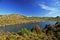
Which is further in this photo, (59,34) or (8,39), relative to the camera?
(59,34)

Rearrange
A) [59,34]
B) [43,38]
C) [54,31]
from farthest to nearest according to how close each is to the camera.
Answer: [54,31]
[59,34]
[43,38]

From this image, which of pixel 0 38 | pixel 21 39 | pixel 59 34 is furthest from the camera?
pixel 59 34

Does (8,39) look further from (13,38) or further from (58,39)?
(58,39)

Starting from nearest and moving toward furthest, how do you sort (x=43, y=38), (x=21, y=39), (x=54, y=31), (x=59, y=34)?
(x=21, y=39)
(x=43, y=38)
(x=59, y=34)
(x=54, y=31)

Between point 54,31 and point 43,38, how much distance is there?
11.7 feet

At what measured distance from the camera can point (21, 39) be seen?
12797 millimetres

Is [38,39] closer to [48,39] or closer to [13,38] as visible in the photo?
[48,39]

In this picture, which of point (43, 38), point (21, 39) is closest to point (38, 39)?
point (43, 38)

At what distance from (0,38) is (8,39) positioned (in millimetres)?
817

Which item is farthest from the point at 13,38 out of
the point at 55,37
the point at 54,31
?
the point at 54,31

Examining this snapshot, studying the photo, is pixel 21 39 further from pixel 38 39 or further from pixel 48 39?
pixel 48 39

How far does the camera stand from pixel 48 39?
14203 millimetres

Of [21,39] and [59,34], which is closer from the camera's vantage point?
[21,39]

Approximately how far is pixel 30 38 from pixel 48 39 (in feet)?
6.85
